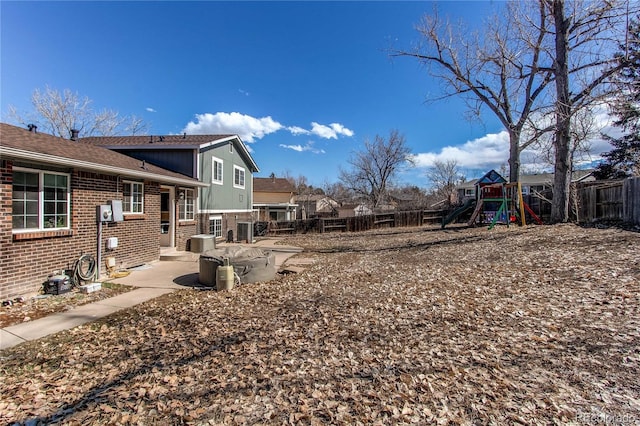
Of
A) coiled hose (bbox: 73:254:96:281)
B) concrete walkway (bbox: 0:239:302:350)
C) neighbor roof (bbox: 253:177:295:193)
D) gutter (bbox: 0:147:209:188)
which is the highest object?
neighbor roof (bbox: 253:177:295:193)

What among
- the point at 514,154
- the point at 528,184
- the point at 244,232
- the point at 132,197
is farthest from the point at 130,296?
the point at 528,184

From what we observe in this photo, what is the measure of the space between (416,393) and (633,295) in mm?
4618

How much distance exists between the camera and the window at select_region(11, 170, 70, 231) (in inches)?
234

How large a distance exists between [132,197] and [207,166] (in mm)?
5635

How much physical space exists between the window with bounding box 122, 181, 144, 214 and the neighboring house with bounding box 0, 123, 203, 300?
3 cm

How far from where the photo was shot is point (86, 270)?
7074 mm

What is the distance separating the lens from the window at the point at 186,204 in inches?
477


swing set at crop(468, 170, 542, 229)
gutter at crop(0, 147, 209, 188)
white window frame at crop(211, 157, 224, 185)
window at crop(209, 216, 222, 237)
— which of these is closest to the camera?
gutter at crop(0, 147, 209, 188)

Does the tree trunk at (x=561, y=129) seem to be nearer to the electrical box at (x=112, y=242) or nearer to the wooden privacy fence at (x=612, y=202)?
the wooden privacy fence at (x=612, y=202)

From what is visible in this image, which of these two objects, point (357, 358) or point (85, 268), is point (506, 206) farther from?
point (85, 268)

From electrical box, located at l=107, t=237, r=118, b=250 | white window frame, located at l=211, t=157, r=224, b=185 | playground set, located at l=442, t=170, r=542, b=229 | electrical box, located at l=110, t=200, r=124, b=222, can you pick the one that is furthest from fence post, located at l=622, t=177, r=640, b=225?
white window frame, located at l=211, t=157, r=224, b=185

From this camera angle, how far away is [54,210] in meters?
6.61

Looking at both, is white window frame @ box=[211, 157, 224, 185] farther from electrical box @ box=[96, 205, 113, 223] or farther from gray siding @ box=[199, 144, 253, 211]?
electrical box @ box=[96, 205, 113, 223]

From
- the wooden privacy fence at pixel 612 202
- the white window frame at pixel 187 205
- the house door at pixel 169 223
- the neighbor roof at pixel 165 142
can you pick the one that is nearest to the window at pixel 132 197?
the house door at pixel 169 223
